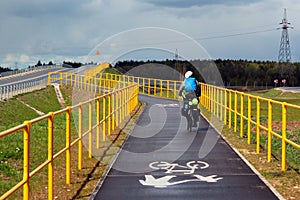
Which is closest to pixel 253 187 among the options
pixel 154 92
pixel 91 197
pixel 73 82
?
pixel 91 197

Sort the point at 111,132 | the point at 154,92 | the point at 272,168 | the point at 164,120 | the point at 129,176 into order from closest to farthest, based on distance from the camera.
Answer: the point at 129,176 < the point at 272,168 < the point at 111,132 < the point at 164,120 < the point at 154,92

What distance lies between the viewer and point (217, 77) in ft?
→ 202

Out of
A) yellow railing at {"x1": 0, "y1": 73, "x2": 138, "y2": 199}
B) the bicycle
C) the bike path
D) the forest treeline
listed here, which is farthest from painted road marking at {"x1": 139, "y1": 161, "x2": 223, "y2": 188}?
the forest treeline

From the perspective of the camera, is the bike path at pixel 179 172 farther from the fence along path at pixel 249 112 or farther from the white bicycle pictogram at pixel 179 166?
the fence along path at pixel 249 112

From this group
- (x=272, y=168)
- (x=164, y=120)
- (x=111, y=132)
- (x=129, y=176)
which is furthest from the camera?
(x=164, y=120)

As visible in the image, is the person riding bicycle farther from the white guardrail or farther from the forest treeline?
Result: the forest treeline

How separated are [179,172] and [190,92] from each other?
6.89 m

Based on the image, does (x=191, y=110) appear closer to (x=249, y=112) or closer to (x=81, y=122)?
(x=249, y=112)

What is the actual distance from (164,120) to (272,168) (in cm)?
1079

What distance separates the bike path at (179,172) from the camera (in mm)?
8352

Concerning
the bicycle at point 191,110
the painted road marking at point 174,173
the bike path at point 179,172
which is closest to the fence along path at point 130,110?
the bike path at point 179,172

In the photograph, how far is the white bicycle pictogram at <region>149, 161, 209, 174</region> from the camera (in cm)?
1026

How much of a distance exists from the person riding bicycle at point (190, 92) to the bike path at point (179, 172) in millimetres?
1169

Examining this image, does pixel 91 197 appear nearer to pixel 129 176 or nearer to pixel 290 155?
pixel 129 176
